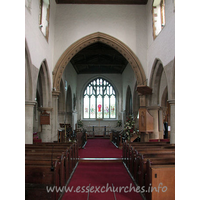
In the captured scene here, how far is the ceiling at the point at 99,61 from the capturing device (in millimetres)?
14250

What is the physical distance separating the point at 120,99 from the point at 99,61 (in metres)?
4.02

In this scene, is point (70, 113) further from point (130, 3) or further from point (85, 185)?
point (85, 185)

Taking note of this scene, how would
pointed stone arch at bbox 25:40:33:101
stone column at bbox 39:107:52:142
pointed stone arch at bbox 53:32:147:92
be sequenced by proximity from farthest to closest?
pointed stone arch at bbox 53:32:147:92
stone column at bbox 39:107:52:142
pointed stone arch at bbox 25:40:33:101

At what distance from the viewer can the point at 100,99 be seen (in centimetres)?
1947

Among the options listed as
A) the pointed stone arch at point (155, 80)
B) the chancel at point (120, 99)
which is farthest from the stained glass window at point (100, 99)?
the pointed stone arch at point (155, 80)

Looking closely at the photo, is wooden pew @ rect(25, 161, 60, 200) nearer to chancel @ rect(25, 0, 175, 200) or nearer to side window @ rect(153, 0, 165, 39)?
chancel @ rect(25, 0, 175, 200)

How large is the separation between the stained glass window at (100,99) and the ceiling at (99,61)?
1209mm

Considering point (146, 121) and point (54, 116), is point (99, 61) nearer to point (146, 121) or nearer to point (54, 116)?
point (54, 116)

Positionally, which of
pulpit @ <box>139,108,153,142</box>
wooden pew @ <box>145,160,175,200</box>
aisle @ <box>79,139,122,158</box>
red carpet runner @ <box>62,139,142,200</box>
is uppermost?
pulpit @ <box>139,108,153,142</box>

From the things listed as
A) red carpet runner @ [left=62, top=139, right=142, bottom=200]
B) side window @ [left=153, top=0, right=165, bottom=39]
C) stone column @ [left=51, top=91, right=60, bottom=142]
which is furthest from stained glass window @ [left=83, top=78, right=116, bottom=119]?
red carpet runner @ [left=62, top=139, right=142, bottom=200]

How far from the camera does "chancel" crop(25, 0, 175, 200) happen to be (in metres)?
4.17

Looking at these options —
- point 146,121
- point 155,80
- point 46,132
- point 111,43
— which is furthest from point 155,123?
point 46,132

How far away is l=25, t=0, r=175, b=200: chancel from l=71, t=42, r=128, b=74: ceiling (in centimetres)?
8
